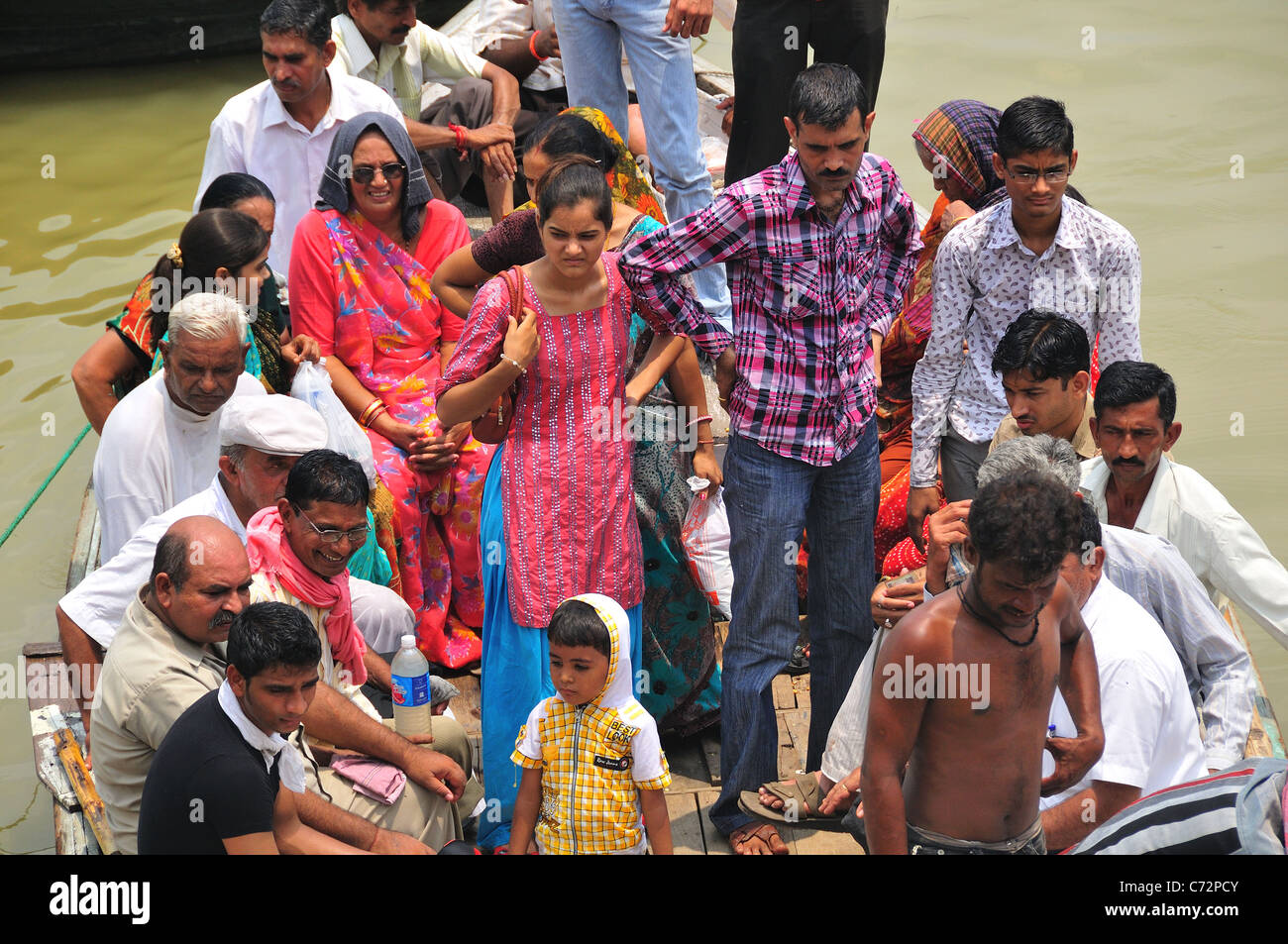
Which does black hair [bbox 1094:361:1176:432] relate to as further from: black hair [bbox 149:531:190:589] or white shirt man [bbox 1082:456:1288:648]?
black hair [bbox 149:531:190:589]

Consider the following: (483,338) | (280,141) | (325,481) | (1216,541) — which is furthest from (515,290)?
(280,141)

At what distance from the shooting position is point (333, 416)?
4.36 m

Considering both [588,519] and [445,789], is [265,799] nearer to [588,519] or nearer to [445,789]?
[445,789]

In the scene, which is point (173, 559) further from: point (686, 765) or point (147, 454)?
point (686, 765)

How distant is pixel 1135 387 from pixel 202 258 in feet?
9.27

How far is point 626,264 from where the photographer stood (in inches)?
150

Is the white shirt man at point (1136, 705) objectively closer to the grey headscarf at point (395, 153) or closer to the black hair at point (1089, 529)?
the black hair at point (1089, 529)

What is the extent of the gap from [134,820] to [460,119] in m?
4.14

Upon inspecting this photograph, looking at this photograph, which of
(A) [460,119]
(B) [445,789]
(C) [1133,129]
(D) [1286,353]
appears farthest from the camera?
(C) [1133,129]

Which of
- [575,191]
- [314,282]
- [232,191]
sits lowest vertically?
[314,282]

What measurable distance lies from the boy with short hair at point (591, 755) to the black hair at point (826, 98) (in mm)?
1377

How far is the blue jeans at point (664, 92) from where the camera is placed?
5.27m

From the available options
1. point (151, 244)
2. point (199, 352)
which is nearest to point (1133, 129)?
point (151, 244)

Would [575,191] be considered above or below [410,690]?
above
